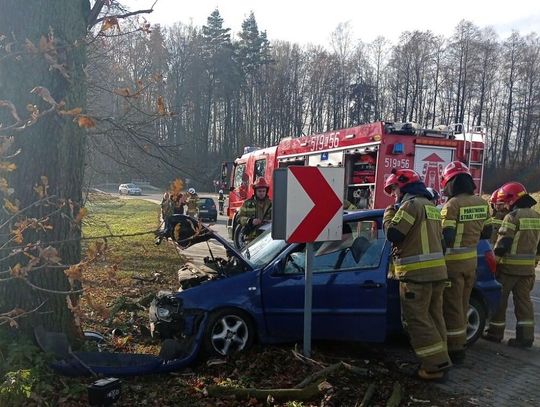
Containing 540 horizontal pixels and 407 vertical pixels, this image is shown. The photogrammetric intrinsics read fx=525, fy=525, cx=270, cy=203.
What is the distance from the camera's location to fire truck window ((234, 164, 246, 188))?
15474mm

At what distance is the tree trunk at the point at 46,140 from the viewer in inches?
160

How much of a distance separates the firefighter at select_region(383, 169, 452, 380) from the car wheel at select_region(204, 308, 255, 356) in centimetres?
147

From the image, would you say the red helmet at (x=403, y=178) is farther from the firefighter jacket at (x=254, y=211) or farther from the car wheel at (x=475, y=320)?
the firefighter jacket at (x=254, y=211)

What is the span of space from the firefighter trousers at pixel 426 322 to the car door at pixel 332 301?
0.35 meters

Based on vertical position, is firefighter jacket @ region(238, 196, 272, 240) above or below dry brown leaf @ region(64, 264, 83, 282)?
above

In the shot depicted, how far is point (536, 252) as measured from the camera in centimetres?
609

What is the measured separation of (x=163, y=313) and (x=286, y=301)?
1179 millimetres

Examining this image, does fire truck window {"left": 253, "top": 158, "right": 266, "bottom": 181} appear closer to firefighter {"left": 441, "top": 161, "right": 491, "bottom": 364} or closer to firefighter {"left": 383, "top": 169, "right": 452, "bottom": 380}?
firefighter {"left": 441, "top": 161, "right": 491, "bottom": 364}

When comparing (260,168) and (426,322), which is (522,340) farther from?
(260,168)

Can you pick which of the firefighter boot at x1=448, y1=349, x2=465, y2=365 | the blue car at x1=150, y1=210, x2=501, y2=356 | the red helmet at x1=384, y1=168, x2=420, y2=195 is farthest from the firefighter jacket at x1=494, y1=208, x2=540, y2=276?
the red helmet at x1=384, y1=168, x2=420, y2=195

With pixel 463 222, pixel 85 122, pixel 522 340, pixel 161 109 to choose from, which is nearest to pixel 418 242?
pixel 463 222

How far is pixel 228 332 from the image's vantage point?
4.92 metres

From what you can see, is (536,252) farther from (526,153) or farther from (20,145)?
(526,153)

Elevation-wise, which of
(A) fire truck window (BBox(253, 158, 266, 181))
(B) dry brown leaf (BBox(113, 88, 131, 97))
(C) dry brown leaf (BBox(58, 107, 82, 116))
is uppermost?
(A) fire truck window (BBox(253, 158, 266, 181))
